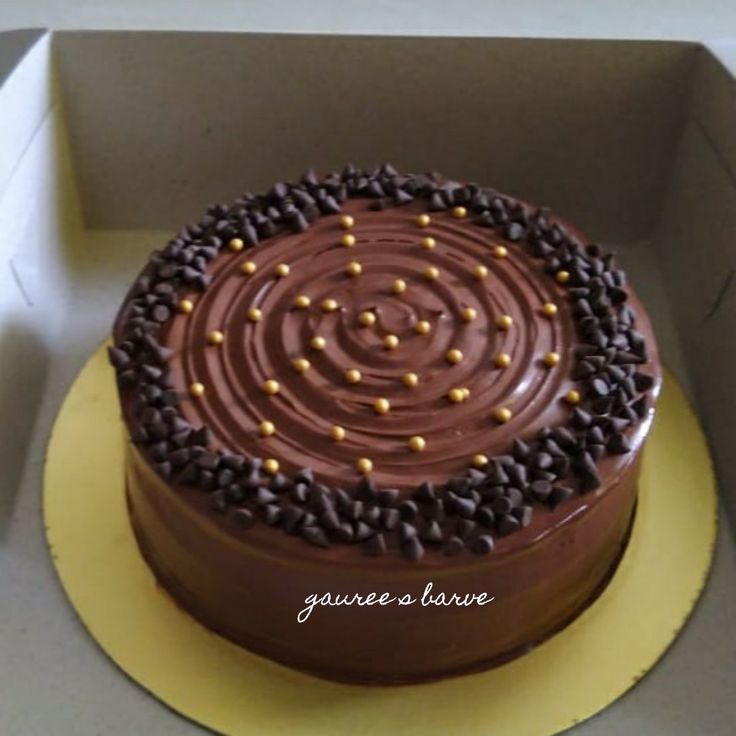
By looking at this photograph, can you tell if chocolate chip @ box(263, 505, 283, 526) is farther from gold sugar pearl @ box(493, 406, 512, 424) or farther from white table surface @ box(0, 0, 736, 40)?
white table surface @ box(0, 0, 736, 40)

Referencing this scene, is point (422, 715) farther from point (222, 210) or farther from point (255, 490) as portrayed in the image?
point (222, 210)

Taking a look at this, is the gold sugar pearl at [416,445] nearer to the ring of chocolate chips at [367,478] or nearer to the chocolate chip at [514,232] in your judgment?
the ring of chocolate chips at [367,478]

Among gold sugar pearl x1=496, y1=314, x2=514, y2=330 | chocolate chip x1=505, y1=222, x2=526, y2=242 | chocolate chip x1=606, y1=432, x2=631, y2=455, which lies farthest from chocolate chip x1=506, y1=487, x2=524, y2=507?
chocolate chip x1=505, y1=222, x2=526, y2=242

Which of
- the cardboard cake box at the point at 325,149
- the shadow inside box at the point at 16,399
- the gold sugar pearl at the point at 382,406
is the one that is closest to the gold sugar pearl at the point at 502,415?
the gold sugar pearl at the point at 382,406

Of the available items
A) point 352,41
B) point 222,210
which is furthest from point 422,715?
point 352,41

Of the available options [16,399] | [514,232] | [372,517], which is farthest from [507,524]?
[16,399]
